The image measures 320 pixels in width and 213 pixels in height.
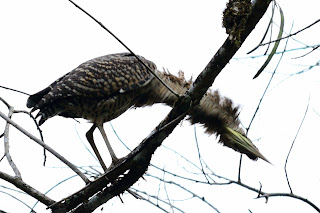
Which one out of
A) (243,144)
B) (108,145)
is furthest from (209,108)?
(108,145)

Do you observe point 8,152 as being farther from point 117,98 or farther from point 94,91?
point 117,98

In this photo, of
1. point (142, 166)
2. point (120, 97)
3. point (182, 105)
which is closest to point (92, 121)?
point (120, 97)

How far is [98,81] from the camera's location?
5273mm

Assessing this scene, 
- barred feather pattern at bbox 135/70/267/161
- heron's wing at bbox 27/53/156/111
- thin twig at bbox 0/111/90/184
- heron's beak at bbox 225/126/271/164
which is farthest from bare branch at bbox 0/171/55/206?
heron's beak at bbox 225/126/271/164

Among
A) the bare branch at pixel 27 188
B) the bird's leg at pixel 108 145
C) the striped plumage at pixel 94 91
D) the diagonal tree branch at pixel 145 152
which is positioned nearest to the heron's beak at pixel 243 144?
the striped plumage at pixel 94 91

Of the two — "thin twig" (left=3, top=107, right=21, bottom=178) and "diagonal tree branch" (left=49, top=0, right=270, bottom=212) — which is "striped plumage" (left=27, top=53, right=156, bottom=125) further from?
"diagonal tree branch" (left=49, top=0, right=270, bottom=212)

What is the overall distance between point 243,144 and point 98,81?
5.32ft

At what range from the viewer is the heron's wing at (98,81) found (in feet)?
16.7

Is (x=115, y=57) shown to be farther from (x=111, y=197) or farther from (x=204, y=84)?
(x=204, y=84)

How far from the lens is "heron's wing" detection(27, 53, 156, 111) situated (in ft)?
16.7

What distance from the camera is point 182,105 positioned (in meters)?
3.47

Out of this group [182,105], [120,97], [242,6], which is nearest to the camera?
[242,6]

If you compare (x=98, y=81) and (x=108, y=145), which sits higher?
(x=98, y=81)

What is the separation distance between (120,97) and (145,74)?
0.37 metres
